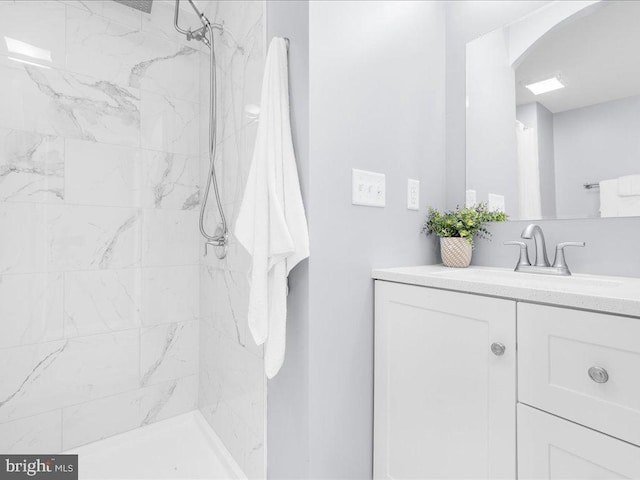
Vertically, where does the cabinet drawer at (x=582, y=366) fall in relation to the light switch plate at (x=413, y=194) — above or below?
below

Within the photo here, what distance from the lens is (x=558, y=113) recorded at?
51.5 inches

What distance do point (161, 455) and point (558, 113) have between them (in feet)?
7.67

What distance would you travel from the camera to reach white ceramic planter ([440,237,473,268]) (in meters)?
1.37

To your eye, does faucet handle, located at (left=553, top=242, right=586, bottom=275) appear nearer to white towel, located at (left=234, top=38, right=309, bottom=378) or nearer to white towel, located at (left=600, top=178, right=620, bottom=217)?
white towel, located at (left=600, top=178, right=620, bottom=217)

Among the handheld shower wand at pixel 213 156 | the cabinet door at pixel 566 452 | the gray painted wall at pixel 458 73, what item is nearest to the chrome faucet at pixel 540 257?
the gray painted wall at pixel 458 73

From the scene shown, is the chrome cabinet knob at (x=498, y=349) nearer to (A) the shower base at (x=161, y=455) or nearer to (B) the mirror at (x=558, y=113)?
(B) the mirror at (x=558, y=113)

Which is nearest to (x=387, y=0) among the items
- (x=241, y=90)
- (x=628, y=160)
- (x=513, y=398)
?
(x=241, y=90)

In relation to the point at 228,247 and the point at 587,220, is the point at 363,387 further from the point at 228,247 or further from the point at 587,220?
the point at 587,220

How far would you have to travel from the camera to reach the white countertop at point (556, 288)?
2.27 feet

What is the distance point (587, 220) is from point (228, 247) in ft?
4.83

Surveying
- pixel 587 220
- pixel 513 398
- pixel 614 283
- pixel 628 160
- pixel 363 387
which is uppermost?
pixel 628 160

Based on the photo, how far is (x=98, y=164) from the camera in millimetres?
A: 1690

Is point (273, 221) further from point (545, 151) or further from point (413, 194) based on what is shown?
point (545, 151)

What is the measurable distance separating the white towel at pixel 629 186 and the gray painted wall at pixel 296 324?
1.07 m
